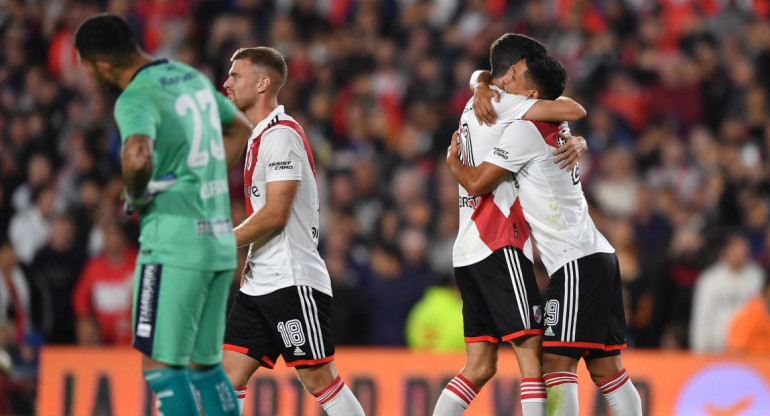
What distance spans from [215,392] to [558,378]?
2091mm

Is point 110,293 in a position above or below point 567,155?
below

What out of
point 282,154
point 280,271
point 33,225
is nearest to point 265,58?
point 282,154

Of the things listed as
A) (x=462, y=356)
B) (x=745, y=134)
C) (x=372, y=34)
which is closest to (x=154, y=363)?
(x=462, y=356)

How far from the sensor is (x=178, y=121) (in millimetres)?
5434

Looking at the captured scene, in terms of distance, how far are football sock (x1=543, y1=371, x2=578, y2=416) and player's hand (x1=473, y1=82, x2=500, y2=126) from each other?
160 centimetres

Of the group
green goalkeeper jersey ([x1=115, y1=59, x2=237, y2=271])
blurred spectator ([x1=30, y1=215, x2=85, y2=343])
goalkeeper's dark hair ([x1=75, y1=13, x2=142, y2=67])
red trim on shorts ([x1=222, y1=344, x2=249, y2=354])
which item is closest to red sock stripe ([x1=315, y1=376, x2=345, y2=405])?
red trim on shorts ([x1=222, y1=344, x2=249, y2=354])

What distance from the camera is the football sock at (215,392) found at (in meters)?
5.73

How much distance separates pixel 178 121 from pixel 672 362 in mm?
6792

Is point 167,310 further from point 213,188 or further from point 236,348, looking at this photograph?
point 236,348

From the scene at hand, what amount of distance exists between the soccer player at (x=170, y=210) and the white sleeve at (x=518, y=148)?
1.87m

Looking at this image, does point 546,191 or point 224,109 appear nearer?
point 224,109

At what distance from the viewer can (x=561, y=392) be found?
660 centimetres

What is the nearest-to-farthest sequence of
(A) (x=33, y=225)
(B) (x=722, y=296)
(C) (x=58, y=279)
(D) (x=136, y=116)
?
(D) (x=136, y=116), (B) (x=722, y=296), (C) (x=58, y=279), (A) (x=33, y=225)

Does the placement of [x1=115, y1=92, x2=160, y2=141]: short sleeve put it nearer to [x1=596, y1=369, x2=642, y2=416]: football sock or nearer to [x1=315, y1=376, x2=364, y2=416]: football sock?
[x1=315, y1=376, x2=364, y2=416]: football sock
